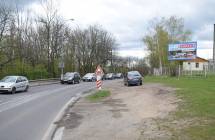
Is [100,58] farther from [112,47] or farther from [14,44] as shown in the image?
[14,44]

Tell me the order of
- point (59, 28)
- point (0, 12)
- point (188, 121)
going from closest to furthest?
1. point (188, 121)
2. point (0, 12)
3. point (59, 28)

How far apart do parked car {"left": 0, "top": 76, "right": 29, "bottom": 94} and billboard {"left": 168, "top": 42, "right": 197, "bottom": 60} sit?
23.3 meters

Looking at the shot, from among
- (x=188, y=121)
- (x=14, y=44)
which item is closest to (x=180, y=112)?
(x=188, y=121)

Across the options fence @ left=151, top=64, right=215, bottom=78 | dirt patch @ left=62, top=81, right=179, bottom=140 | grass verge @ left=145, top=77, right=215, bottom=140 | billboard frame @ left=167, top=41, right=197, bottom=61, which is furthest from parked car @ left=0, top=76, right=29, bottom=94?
fence @ left=151, top=64, right=215, bottom=78

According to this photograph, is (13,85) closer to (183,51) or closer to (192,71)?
(183,51)

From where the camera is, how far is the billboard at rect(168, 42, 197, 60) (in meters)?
48.8

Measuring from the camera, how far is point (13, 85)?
31234 mm

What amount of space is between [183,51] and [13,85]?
26037 millimetres

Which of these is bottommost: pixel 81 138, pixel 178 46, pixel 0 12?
pixel 81 138

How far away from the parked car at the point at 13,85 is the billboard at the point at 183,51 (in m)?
23.3

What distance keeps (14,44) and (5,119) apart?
40704 mm

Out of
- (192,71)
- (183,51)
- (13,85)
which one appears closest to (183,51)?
(183,51)

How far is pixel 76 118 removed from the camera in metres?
14.6

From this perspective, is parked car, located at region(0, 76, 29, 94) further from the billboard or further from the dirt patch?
the billboard
